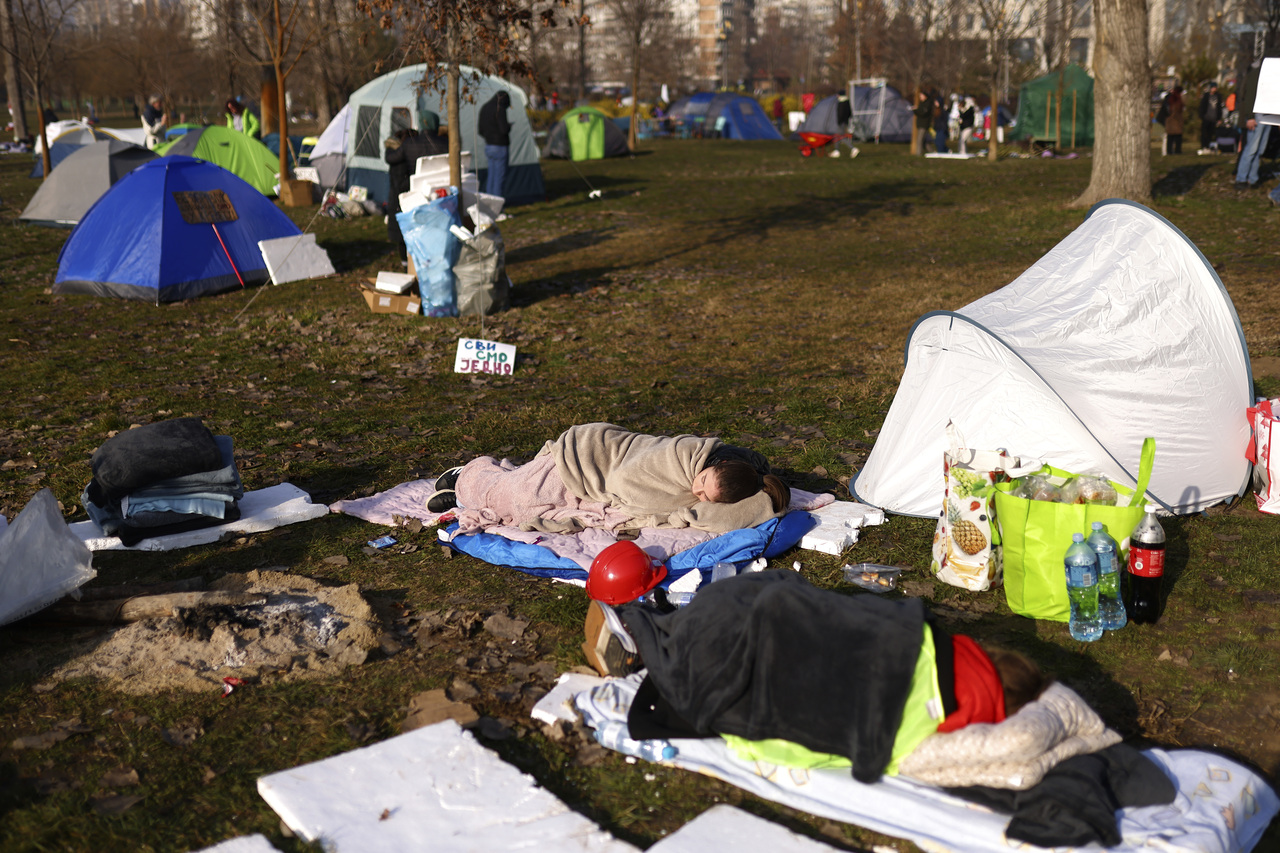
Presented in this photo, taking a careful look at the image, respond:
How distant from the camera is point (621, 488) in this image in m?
5.23

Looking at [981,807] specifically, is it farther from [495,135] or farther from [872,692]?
[495,135]

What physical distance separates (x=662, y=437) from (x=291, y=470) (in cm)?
241

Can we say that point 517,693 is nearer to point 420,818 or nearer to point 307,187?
point 420,818

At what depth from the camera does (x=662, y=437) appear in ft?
17.5

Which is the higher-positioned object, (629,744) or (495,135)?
(495,135)

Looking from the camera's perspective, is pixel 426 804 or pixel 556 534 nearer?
pixel 426 804

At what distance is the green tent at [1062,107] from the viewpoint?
82.9 feet

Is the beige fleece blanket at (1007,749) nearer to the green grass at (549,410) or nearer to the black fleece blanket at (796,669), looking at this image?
the black fleece blanket at (796,669)

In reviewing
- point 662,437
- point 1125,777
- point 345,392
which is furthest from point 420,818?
point 345,392

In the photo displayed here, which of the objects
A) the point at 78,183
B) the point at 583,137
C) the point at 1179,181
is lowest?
the point at 1179,181

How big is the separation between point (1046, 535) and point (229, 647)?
329 cm

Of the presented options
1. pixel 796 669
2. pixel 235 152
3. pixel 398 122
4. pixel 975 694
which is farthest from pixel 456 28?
pixel 235 152

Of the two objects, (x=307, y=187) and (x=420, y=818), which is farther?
(x=307, y=187)

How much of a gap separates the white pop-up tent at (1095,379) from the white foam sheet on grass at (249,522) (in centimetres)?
303
